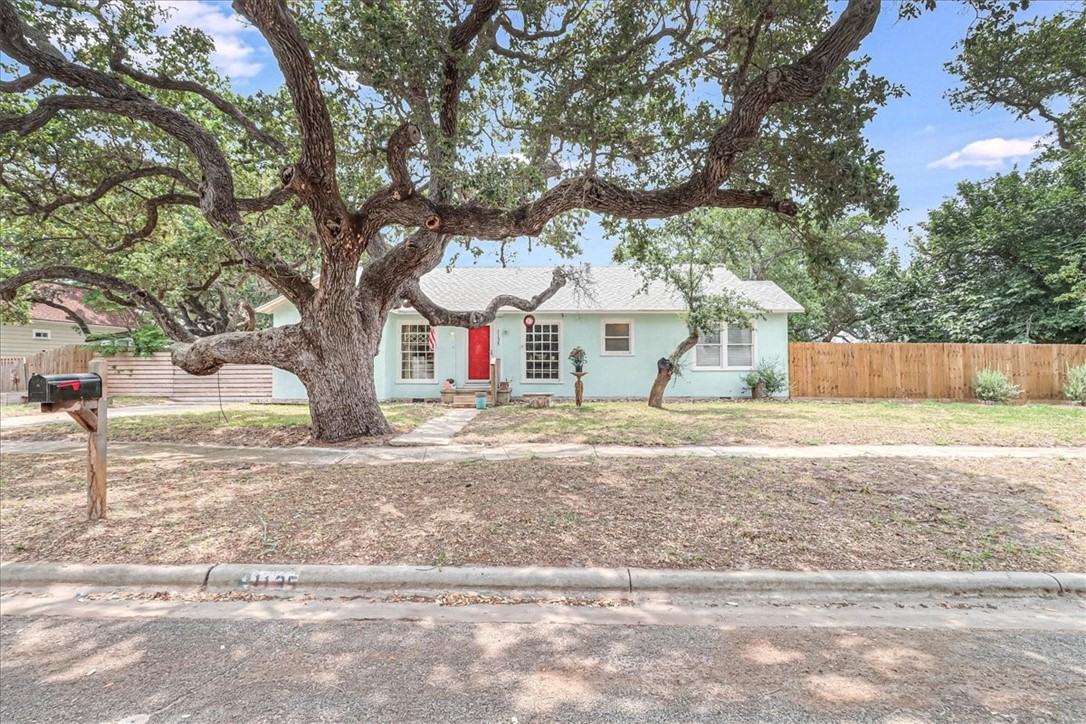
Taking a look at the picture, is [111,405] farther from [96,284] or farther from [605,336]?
[605,336]

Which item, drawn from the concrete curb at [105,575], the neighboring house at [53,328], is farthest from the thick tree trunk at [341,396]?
the neighboring house at [53,328]

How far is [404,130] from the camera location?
617 centimetres

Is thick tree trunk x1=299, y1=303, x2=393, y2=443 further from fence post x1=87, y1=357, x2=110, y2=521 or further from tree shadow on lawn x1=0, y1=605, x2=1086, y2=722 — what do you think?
tree shadow on lawn x1=0, y1=605, x2=1086, y2=722

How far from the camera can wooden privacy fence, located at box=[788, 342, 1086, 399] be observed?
1491 cm

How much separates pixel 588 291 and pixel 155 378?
14518mm

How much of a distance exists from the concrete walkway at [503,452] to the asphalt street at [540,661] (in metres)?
3.78

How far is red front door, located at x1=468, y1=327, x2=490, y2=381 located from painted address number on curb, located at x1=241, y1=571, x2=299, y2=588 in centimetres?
1175

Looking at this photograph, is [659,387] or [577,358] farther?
[577,358]

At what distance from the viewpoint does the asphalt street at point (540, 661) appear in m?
2.27

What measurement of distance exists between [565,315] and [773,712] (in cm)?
1344

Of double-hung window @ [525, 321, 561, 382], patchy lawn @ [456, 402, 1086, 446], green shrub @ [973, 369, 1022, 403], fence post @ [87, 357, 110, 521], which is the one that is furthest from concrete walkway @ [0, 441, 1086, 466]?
green shrub @ [973, 369, 1022, 403]

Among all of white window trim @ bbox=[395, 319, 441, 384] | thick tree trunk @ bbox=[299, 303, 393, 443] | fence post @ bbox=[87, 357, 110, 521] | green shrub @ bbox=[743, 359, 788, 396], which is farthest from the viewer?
white window trim @ bbox=[395, 319, 441, 384]

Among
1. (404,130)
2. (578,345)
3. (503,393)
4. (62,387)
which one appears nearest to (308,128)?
(404,130)

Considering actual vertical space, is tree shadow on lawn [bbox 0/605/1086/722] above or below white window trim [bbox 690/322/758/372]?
below
